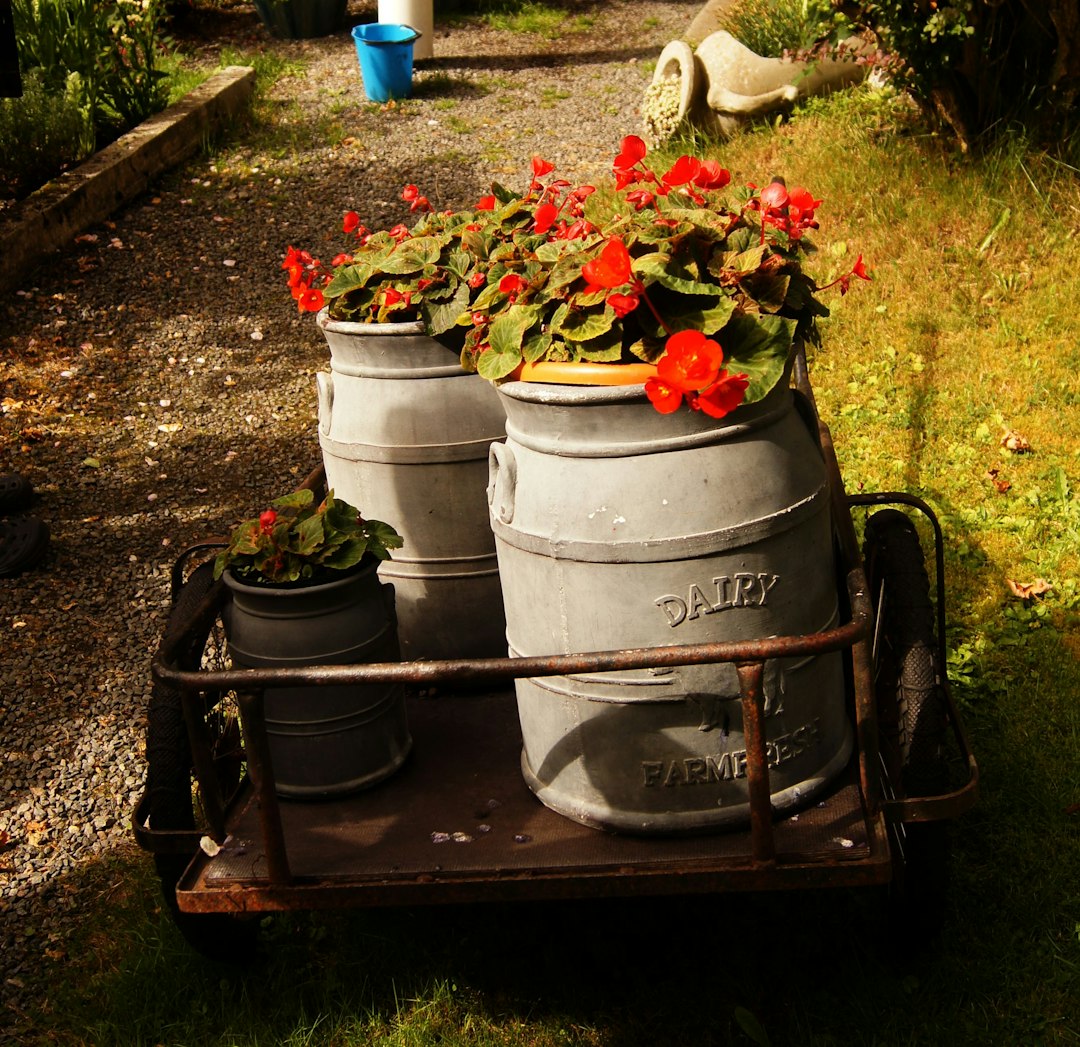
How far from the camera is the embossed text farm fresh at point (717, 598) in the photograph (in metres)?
2.18

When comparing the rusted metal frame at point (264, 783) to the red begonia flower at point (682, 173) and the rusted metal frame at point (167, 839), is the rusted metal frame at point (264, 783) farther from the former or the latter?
the red begonia flower at point (682, 173)

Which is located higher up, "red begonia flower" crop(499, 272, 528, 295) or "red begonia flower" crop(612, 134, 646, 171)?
"red begonia flower" crop(612, 134, 646, 171)

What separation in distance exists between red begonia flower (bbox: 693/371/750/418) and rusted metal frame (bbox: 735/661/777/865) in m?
0.41

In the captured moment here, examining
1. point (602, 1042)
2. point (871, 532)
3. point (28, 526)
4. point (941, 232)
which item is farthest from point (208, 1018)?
point (941, 232)

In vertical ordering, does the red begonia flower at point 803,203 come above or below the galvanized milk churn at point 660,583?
above

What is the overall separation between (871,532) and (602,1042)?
1.29m

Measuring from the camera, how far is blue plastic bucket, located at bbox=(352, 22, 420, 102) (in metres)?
9.90

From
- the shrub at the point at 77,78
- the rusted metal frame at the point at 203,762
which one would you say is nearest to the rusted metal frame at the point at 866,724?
the rusted metal frame at the point at 203,762

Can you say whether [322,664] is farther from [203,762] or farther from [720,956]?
[720,956]

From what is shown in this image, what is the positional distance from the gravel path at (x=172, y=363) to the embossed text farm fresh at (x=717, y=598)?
5.75 ft

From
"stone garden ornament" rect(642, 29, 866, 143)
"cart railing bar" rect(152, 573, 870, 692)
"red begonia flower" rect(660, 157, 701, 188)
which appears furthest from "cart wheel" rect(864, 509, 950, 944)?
"stone garden ornament" rect(642, 29, 866, 143)

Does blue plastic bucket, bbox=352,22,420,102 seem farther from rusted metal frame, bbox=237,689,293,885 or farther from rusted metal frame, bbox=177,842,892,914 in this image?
rusted metal frame, bbox=177,842,892,914

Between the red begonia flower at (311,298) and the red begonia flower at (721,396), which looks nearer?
the red begonia flower at (721,396)

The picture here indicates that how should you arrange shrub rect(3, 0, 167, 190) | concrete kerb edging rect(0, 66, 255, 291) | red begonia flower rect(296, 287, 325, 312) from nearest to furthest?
red begonia flower rect(296, 287, 325, 312), concrete kerb edging rect(0, 66, 255, 291), shrub rect(3, 0, 167, 190)
